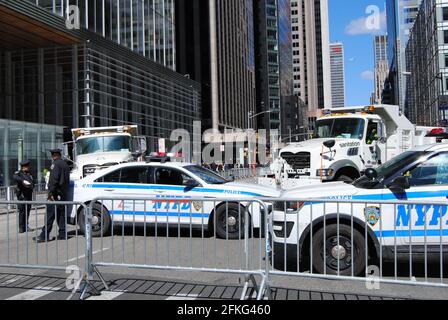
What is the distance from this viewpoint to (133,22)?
129ft

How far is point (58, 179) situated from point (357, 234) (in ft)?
22.4

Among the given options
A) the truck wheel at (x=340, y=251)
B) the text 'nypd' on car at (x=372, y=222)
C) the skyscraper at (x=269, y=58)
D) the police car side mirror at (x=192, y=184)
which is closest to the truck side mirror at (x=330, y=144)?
the police car side mirror at (x=192, y=184)

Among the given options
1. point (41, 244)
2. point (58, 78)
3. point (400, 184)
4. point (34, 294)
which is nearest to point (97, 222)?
point (41, 244)

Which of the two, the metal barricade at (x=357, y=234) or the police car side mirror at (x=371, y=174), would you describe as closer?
the metal barricade at (x=357, y=234)

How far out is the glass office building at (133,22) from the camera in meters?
31.7

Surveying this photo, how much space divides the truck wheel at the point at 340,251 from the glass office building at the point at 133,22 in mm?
26686

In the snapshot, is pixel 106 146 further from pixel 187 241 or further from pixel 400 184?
pixel 400 184

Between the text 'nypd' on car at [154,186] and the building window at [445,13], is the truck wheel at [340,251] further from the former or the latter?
the building window at [445,13]

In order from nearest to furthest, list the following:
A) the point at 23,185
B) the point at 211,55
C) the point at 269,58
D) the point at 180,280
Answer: the point at 180,280, the point at 23,185, the point at 211,55, the point at 269,58

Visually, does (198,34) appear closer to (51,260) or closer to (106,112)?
(106,112)

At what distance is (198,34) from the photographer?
81.0 meters

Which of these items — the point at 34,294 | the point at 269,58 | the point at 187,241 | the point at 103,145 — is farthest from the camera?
the point at 269,58

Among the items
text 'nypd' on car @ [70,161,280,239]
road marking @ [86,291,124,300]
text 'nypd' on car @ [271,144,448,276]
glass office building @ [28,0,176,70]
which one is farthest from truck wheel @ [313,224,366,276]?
glass office building @ [28,0,176,70]

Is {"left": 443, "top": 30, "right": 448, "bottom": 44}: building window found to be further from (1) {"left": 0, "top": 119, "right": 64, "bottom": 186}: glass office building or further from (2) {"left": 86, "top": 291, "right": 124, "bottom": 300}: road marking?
(2) {"left": 86, "top": 291, "right": 124, "bottom": 300}: road marking
